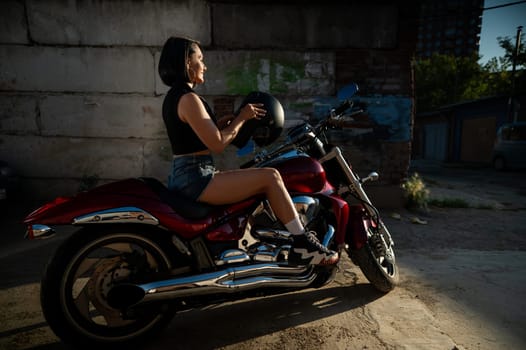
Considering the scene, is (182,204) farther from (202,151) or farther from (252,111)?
(252,111)

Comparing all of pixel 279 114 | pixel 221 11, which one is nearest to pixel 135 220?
pixel 279 114

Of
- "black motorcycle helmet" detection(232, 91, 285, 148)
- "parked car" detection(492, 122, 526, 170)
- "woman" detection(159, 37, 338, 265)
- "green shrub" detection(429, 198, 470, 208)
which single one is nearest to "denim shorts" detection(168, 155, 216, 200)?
"woman" detection(159, 37, 338, 265)

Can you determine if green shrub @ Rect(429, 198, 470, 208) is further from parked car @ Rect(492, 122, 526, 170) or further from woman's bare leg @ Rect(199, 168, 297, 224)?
parked car @ Rect(492, 122, 526, 170)

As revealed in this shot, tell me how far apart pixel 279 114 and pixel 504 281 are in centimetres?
250

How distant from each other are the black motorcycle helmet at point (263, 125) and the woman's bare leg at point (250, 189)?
23cm

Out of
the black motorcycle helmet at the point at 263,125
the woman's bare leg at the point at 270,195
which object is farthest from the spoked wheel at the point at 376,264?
the black motorcycle helmet at the point at 263,125

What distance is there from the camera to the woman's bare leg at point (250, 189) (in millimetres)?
1836

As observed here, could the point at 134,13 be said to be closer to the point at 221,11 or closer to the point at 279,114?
the point at 221,11

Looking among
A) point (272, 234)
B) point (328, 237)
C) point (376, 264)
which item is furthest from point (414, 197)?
point (272, 234)

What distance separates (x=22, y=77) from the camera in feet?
16.8

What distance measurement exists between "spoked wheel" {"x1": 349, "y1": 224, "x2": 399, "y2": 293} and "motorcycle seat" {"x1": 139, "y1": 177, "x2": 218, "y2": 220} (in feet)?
4.30

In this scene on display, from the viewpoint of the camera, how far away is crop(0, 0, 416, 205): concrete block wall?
5027 millimetres

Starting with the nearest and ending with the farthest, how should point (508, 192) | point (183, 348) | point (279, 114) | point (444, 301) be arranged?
point (183, 348)
point (279, 114)
point (444, 301)
point (508, 192)

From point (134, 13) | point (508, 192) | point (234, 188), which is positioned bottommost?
point (508, 192)
